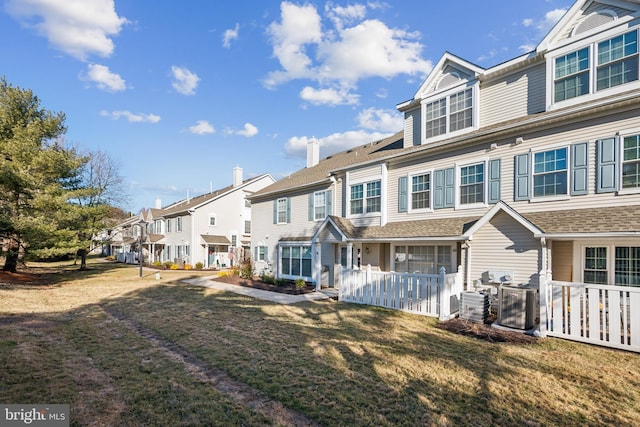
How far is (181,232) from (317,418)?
31.8 metres

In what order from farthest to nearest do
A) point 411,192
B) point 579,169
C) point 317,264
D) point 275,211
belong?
Answer: point 275,211 → point 317,264 → point 411,192 → point 579,169

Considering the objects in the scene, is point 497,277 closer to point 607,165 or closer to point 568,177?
point 568,177

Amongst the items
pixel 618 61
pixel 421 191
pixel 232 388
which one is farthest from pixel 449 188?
pixel 232 388

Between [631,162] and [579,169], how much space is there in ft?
3.50

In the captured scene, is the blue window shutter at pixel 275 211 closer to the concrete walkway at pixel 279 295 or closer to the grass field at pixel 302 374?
the concrete walkway at pixel 279 295

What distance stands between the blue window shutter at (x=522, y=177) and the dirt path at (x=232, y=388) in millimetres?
9596

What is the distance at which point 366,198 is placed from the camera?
14867 mm

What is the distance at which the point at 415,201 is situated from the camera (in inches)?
519

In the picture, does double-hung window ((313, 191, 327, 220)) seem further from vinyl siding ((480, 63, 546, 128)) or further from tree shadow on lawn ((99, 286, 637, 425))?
vinyl siding ((480, 63, 546, 128))

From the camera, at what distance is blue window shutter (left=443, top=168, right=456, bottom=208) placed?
1186cm

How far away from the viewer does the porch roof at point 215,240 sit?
99.3 ft

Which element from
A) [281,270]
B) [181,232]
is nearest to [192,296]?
[281,270]

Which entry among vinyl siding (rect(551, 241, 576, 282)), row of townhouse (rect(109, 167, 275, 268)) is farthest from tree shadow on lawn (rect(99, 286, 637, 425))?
row of townhouse (rect(109, 167, 275, 268))

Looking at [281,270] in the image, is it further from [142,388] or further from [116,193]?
[116,193]
